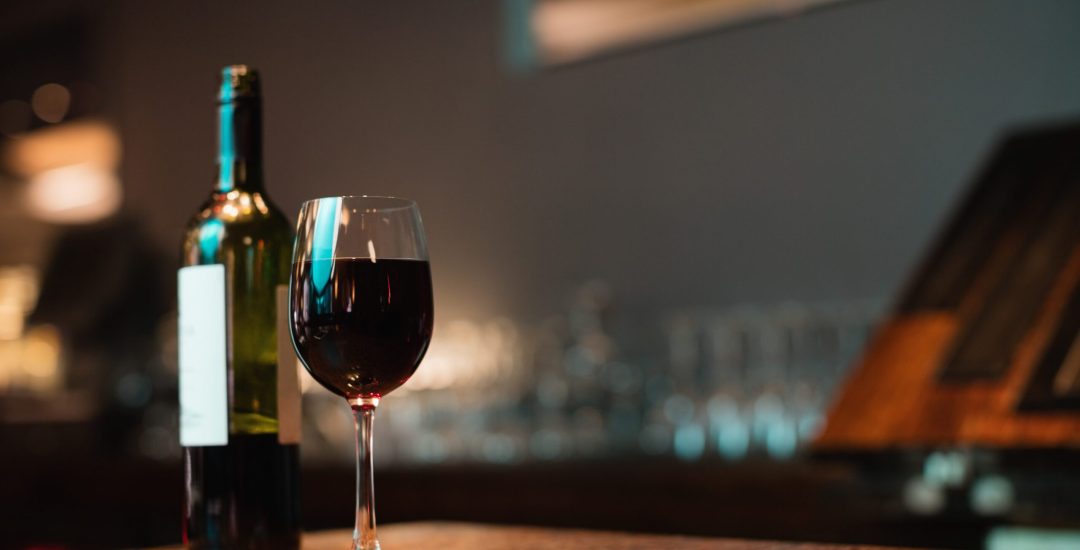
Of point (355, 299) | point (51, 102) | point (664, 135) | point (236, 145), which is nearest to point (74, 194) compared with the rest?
point (51, 102)

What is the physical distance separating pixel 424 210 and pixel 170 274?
62.3 inches

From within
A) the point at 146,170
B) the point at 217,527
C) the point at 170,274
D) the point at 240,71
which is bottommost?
the point at 217,527

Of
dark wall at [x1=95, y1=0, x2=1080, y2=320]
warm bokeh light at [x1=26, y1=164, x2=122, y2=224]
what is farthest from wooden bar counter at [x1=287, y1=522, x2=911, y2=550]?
warm bokeh light at [x1=26, y1=164, x2=122, y2=224]

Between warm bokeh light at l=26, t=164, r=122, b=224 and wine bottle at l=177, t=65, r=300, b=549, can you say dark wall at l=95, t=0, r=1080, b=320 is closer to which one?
warm bokeh light at l=26, t=164, r=122, b=224

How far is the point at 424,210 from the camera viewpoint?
434 cm

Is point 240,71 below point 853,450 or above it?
above

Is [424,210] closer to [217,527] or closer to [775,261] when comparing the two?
[775,261]

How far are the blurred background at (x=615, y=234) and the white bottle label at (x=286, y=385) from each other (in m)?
1.36

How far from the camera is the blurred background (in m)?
2.94

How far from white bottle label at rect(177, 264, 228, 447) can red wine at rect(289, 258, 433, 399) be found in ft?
0.47

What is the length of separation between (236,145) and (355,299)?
25 cm

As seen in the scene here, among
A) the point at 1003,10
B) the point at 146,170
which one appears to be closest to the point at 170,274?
the point at 146,170

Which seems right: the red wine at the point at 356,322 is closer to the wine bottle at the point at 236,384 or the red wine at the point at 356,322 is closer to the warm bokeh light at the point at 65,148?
the wine bottle at the point at 236,384

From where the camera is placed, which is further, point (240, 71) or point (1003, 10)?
point (1003, 10)
